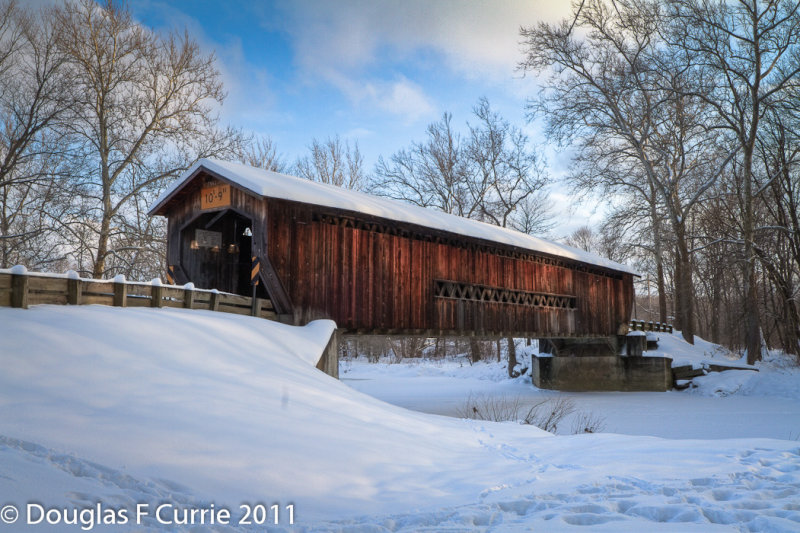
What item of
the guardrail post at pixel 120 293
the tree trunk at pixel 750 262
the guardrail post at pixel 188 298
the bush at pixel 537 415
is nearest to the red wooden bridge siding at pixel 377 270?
the guardrail post at pixel 188 298

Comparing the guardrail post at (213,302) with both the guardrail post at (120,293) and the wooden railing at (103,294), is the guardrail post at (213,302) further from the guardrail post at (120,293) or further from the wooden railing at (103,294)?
the guardrail post at (120,293)

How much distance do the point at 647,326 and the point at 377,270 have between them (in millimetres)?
14713

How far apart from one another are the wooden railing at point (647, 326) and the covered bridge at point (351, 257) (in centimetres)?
570

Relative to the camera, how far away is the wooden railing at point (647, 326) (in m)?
21.4

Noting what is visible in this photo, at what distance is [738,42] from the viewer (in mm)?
18531

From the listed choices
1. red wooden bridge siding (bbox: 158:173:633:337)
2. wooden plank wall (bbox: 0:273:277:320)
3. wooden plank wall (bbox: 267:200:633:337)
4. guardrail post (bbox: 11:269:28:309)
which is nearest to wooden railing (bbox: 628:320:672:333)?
wooden plank wall (bbox: 267:200:633:337)

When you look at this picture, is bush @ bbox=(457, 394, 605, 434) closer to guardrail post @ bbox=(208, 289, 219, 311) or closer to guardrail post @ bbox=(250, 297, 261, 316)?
guardrail post @ bbox=(250, 297, 261, 316)

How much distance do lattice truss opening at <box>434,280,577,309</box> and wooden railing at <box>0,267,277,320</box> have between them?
5276 millimetres

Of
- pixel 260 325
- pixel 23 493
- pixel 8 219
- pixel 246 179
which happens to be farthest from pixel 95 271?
pixel 23 493

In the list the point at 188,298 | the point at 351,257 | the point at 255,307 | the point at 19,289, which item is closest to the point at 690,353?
the point at 351,257

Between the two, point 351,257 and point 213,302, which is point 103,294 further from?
point 351,257

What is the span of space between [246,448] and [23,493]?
5.09ft

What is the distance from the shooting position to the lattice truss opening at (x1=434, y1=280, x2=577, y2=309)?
13990 mm

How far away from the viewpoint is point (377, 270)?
12.3 metres
